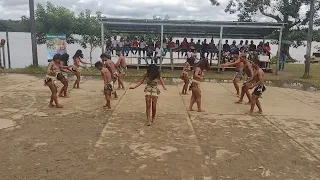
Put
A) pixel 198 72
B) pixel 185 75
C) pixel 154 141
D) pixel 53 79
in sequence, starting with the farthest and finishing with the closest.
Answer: pixel 185 75 < pixel 53 79 < pixel 198 72 < pixel 154 141

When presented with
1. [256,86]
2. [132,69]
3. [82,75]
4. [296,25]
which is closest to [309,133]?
[256,86]

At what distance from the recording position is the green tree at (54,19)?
19.6 meters

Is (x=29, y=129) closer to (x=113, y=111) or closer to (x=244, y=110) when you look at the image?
(x=113, y=111)

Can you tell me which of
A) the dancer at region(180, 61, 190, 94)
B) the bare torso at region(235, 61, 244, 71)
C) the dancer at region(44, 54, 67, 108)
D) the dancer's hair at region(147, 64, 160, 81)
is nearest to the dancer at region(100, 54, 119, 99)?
the dancer at region(44, 54, 67, 108)

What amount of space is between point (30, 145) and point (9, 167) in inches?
35.7

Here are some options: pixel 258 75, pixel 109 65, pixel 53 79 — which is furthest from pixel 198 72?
pixel 53 79

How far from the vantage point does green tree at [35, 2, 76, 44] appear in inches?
770

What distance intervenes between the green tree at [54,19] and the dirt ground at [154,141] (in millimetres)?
11345

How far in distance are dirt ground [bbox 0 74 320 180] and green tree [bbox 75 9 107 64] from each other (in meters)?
11.8

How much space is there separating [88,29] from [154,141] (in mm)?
16406

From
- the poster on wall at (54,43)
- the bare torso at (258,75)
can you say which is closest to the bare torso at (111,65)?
the bare torso at (258,75)

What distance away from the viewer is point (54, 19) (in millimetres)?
19500

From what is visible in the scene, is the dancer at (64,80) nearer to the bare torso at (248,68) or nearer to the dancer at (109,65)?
the dancer at (109,65)

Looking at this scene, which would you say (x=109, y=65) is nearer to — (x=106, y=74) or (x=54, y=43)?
(x=106, y=74)
